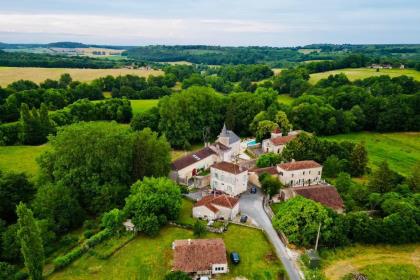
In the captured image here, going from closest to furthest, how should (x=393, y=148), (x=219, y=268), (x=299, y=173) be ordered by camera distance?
(x=219, y=268) < (x=299, y=173) < (x=393, y=148)

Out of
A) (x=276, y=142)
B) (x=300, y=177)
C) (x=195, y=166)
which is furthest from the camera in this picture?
(x=276, y=142)

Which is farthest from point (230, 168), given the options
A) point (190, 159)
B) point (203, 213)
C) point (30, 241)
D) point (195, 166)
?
point (30, 241)

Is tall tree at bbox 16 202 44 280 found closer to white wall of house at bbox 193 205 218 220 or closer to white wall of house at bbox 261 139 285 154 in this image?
white wall of house at bbox 193 205 218 220

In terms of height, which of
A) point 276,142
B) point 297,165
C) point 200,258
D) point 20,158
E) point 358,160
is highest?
point 297,165

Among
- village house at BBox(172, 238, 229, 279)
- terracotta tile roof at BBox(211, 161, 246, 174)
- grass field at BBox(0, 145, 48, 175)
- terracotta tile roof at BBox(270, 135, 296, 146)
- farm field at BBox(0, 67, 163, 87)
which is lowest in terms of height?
grass field at BBox(0, 145, 48, 175)

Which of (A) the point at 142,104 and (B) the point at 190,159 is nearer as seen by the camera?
(B) the point at 190,159

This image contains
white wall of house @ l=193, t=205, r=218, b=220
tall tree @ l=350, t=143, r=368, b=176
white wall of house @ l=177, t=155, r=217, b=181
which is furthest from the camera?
tall tree @ l=350, t=143, r=368, b=176

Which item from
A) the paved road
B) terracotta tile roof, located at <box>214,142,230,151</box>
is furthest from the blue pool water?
the paved road

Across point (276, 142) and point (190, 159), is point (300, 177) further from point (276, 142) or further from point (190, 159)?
point (190, 159)
